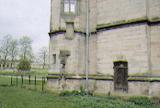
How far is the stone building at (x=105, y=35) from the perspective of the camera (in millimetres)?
13062

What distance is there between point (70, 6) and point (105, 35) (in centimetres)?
407

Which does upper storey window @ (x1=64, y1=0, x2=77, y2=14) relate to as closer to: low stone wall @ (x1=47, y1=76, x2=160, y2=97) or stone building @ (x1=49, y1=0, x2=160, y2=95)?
stone building @ (x1=49, y1=0, x2=160, y2=95)

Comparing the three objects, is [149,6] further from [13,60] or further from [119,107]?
[13,60]

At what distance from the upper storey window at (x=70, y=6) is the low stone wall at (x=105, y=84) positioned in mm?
5356

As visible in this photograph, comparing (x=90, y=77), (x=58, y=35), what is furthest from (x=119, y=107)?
(x=58, y=35)

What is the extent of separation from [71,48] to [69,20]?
2.30 meters

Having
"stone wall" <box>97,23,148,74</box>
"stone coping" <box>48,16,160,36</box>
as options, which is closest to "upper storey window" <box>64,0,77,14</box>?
"stone coping" <box>48,16,160,36</box>

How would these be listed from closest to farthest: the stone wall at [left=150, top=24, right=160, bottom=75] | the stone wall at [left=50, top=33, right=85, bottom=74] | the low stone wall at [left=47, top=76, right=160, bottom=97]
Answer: the low stone wall at [left=47, top=76, right=160, bottom=97] < the stone wall at [left=150, top=24, right=160, bottom=75] < the stone wall at [left=50, top=33, right=85, bottom=74]

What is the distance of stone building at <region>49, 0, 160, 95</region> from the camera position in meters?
13.1

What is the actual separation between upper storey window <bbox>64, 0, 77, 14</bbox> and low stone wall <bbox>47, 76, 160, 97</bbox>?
5356mm

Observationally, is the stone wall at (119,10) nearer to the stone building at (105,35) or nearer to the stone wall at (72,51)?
the stone building at (105,35)

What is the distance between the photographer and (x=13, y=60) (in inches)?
3086

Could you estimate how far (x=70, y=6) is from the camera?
17.1m

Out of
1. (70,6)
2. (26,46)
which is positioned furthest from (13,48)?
(70,6)
